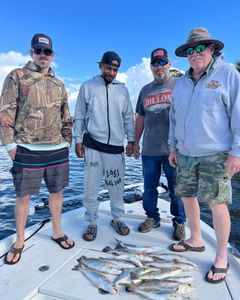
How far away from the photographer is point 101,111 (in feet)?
14.5

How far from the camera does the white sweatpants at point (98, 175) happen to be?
4477mm

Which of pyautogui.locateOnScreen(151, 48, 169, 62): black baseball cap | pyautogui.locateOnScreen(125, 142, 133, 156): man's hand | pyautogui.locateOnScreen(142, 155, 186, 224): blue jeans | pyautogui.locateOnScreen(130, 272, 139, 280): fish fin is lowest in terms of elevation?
pyautogui.locateOnScreen(130, 272, 139, 280): fish fin

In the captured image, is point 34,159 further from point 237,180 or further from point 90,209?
point 237,180

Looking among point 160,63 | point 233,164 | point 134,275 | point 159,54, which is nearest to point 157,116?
point 160,63

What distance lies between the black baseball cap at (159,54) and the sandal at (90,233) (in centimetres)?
261

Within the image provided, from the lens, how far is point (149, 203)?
4715 millimetres

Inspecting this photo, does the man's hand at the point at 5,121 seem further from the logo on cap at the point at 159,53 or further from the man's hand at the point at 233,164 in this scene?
the man's hand at the point at 233,164

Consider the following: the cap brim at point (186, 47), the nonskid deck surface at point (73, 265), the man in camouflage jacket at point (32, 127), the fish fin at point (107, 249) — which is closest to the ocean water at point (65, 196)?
the nonskid deck surface at point (73, 265)

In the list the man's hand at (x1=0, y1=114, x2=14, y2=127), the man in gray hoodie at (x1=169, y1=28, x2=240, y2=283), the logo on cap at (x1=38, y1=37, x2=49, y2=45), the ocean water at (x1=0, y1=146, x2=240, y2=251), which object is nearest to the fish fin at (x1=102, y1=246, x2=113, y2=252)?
the man in gray hoodie at (x1=169, y1=28, x2=240, y2=283)

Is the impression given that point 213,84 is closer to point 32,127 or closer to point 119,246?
point 32,127

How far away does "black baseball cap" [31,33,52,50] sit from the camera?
11.8ft

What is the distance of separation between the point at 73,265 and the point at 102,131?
1905 mm

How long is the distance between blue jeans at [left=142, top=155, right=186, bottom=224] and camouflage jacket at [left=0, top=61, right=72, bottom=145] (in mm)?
1454

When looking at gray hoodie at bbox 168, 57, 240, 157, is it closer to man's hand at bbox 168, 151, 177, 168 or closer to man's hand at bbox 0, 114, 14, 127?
man's hand at bbox 168, 151, 177, 168
